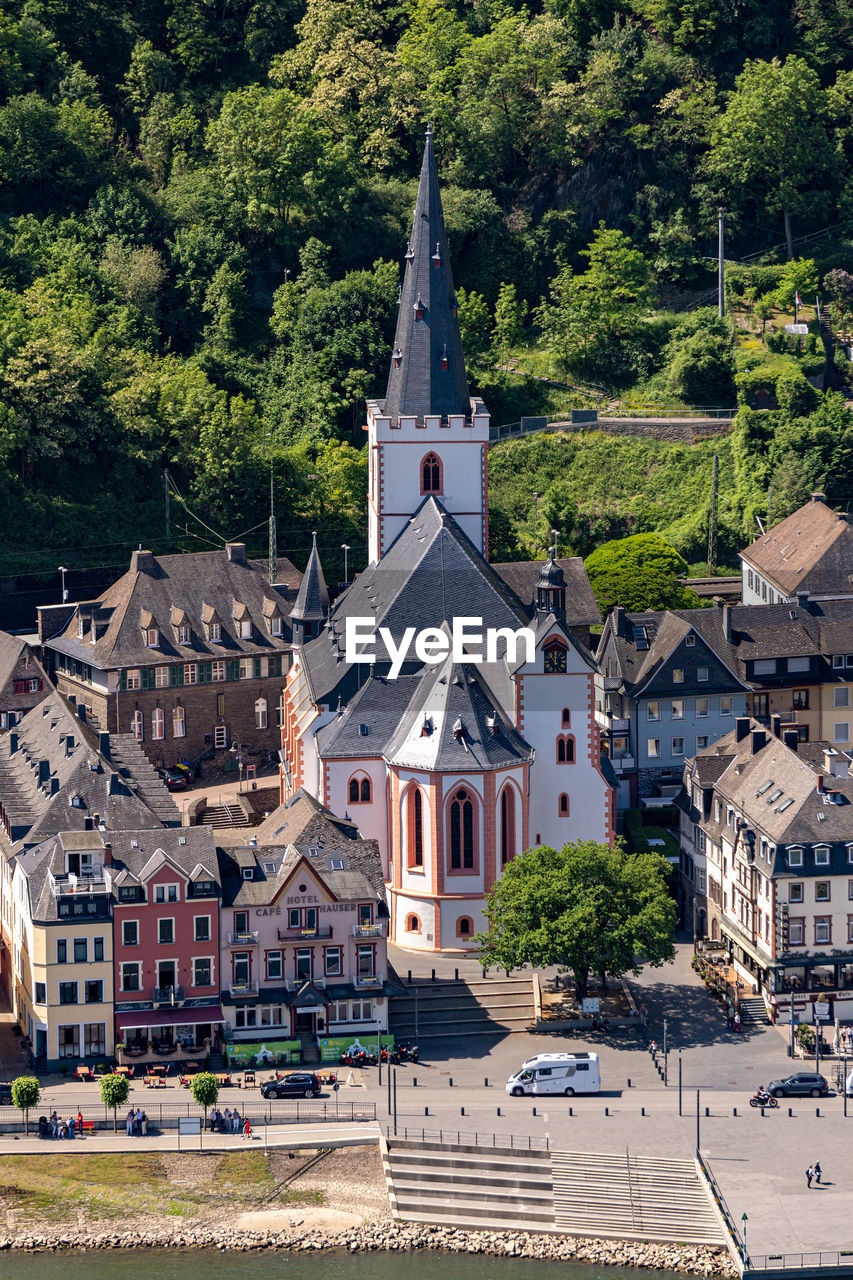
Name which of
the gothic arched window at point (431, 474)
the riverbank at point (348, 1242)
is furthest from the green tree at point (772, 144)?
the riverbank at point (348, 1242)

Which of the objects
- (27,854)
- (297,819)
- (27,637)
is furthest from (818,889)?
(27,637)

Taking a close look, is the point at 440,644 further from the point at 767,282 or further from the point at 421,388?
the point at 767,282

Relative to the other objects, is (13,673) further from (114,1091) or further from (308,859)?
(114,1091)

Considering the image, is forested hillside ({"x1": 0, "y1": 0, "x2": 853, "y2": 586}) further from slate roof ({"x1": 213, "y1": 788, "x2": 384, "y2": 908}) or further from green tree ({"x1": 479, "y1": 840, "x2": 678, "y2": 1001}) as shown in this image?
green tree ({"x1": 479, "y1": 840, "x2": 678, "y2": 1001})

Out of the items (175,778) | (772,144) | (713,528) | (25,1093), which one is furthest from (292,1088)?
(772,144)

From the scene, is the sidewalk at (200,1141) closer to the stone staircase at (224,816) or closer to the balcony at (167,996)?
the balcony at (167,996)

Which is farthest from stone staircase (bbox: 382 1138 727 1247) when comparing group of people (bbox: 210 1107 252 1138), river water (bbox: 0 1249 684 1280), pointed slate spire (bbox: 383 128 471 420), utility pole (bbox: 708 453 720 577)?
utility pole (bbox: 708 453 720 577)
